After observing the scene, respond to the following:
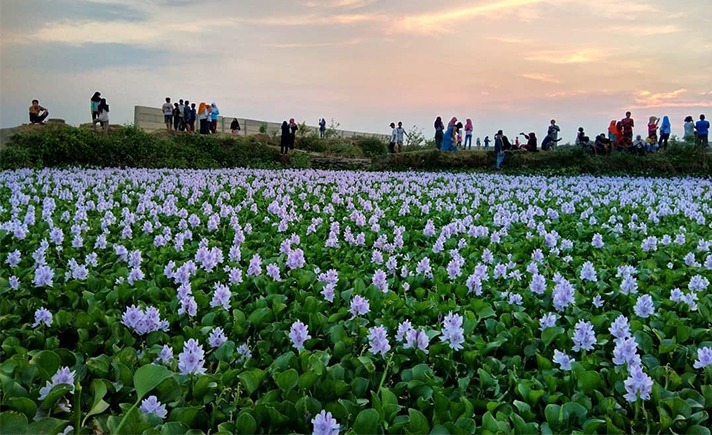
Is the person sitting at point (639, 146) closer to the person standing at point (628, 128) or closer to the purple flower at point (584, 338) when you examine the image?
the person standing at point (628, 128)

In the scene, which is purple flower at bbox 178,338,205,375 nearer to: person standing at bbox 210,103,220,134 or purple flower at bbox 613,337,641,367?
purple flower at bbox 613,337,641,367

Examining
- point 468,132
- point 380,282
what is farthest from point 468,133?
point 380,282

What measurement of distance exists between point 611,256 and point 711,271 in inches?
26.9

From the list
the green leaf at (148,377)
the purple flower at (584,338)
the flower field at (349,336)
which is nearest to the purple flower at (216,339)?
the flower field at (349,336)

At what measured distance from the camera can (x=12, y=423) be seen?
62.6 inches

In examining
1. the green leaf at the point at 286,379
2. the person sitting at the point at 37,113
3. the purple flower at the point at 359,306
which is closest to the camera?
the green leaf at the point at 286,379

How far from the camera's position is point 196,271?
3461 millimetres

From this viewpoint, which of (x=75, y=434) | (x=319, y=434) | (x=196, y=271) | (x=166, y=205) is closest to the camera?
(x=319, y=434)

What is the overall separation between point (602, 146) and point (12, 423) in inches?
836

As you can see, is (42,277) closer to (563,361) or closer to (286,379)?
(286,379)

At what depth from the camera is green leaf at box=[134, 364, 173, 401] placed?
5.90 ft

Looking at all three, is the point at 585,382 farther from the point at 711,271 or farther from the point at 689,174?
the point at 689,174

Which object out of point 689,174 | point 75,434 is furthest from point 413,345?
point 689,174

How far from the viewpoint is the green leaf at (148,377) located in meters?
1.80
